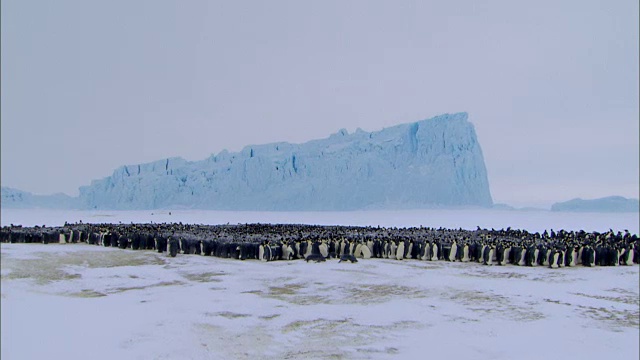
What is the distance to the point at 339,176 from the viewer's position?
143 ft

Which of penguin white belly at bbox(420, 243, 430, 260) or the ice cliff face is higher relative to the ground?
the ice cliff face

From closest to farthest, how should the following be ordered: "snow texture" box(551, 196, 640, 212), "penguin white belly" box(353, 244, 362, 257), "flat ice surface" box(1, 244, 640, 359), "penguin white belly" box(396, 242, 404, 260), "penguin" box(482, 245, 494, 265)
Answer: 1. "flat ice surface" box(1, 244, 640, 359)
2. "penguin" box(482, 245, 494, 265)
3. "penguin white belly" box(396, 242, 404, 260)
4. "penguin white belly" box(353, 244, 362, 257)
5. "snow texture" box(551, 196, 640, 212)

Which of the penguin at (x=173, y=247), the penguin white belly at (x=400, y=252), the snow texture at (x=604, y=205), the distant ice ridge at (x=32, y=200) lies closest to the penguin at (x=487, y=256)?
the penguin white belly at (x=400, y=252)

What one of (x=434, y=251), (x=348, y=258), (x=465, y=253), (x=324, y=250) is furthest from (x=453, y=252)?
(x=324, y=250)

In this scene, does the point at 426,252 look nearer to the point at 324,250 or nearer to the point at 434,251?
the point at 434,251

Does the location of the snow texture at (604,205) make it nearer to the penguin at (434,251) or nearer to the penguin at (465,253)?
the penguin at (465,253)

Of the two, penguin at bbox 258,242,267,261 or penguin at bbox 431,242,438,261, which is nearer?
penguin at bbox 258,242,267,261

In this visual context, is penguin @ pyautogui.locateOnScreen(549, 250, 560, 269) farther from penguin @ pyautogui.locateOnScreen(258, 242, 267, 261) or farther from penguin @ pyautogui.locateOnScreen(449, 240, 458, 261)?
penguin @ pyautogui.locateOnScreen(258, 242, 267, 261)

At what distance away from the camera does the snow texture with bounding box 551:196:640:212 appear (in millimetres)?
46625

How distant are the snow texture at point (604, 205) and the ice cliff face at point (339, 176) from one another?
1028cm

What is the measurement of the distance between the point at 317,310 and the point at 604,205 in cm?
4732

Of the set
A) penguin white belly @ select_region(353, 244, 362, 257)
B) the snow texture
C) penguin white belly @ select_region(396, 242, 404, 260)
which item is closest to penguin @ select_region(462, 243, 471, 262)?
penguin white belly @ select_region(396, 242, 404, 260)

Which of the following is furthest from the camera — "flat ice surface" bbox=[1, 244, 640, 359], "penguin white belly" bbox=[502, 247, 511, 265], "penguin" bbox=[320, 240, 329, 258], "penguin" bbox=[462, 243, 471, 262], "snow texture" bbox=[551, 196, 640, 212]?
"snow texture" bbox=[551, 196, 640, 212]

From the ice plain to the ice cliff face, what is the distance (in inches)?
1155
